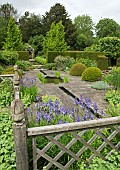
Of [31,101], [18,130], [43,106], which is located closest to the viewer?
[18,130]

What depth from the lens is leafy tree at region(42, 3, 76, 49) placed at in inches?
1196

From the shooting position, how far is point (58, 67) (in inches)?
698

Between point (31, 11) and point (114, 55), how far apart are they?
73.3 ft

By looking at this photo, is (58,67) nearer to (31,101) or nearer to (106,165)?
(31,101)

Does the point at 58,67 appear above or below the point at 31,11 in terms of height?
below

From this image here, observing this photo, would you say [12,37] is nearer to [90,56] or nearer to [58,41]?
[58,41]

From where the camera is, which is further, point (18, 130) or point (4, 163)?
point (4, 163)

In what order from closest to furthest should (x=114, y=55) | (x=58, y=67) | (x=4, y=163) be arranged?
(x=4, y=163) < (x=58, y=67) < (x=114, y=55)

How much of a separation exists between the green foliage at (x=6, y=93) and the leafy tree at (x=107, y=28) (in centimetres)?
3118

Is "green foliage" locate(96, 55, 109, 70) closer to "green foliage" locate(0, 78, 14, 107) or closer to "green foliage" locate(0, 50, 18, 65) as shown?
"green foliage" locate(0, 50, 18, 65)

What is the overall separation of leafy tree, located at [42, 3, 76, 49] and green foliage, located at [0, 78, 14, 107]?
24.1 m

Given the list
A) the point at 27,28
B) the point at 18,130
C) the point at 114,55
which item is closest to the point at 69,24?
the point at 27,28

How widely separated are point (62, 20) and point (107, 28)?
A: 10042 millimetres

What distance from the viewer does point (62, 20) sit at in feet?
103
